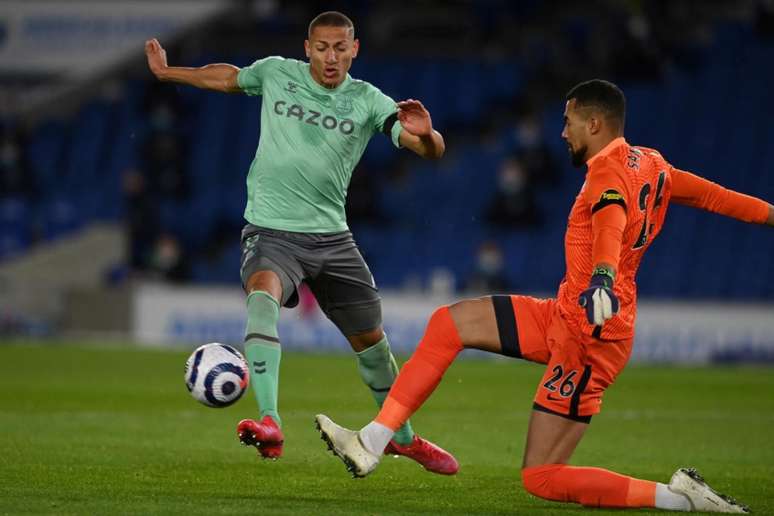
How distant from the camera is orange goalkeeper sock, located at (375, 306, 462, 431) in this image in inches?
280

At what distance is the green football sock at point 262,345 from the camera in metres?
7.66

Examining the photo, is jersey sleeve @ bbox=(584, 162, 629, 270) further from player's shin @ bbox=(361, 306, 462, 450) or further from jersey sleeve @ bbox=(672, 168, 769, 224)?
player's shin @ bbox=(361, 306, 462, 450)

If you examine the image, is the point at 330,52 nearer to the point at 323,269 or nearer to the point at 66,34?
the point at 323,269

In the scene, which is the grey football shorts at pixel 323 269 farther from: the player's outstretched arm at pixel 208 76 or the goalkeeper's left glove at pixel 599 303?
the goalkeeper's left glove at pixel 599 303

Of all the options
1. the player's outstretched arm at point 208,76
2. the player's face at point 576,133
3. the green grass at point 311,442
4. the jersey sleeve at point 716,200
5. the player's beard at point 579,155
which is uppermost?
the player's outstretched arm at point 208,76

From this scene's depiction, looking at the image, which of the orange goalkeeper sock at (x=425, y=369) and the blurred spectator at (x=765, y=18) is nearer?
the orange goalkeeper sock at (x=425, y=369)

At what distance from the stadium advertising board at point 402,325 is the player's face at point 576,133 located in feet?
51.5

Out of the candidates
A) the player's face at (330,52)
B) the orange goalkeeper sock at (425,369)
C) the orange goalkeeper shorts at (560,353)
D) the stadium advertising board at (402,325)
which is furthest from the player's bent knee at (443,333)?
the stadium advertising board at (402,325)

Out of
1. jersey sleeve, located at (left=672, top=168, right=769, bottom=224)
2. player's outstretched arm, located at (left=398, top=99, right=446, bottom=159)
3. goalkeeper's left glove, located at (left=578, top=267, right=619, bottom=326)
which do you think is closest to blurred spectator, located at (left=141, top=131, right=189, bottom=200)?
player's outstretched arm, located at (left=398, top=99, right=446, bottom=159)

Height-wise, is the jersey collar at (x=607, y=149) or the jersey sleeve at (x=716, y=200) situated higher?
the jersey collar at (x=607, y=149)

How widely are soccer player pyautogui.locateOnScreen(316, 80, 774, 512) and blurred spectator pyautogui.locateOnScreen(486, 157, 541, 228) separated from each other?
18.6 meters

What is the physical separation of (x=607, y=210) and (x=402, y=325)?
1662 centimetres

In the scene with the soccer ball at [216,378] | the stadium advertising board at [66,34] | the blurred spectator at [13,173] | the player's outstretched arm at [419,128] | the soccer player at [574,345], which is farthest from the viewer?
the stadium advertising board at [66,34]

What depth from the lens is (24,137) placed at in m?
30.7
